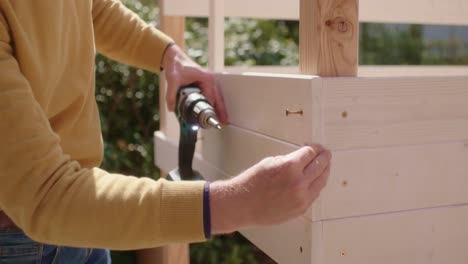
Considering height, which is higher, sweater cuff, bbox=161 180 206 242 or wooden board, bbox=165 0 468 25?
wooden board, bbox=165 0 468 25

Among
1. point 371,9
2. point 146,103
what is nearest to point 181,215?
point 371,9

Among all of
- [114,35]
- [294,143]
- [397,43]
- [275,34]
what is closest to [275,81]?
[294,143]

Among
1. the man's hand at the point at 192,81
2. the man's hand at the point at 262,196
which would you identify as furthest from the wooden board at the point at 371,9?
the man's hand at the point at 262,196

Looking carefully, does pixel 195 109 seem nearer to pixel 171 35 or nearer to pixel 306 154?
pixel 306 154

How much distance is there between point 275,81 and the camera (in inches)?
44.6

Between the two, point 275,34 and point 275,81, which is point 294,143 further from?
point 275,34

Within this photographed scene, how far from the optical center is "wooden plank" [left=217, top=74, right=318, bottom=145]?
3.32 ft

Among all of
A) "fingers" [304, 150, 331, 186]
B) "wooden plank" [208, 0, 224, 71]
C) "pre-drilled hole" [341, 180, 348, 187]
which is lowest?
"pre-drilled hole" [341, 180, 348, 187]

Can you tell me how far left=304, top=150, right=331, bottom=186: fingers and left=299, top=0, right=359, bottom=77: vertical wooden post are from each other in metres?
0.17

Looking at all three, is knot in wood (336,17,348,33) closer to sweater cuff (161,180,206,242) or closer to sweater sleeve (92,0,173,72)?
sweater cuff (161,180,206,242)

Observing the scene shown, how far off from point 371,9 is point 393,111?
108 cm

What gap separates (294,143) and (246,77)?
0.29 m

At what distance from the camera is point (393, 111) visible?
103cm

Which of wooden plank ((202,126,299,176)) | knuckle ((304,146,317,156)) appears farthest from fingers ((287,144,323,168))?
wooden plank ((202,126,299,176))
